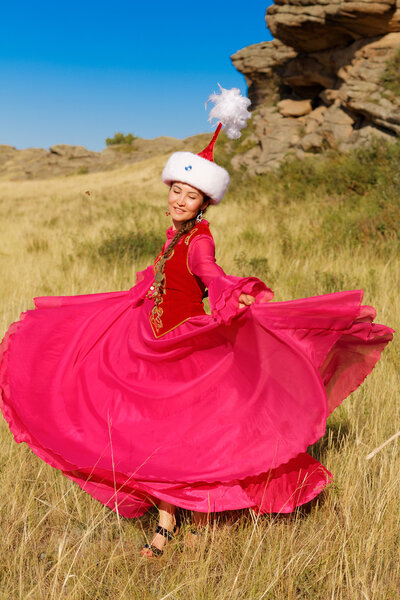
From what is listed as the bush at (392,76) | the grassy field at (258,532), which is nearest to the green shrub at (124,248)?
the grassy field at (258,532)

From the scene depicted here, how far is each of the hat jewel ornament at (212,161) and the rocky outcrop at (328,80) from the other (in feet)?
32.0

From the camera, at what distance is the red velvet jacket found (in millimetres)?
2340

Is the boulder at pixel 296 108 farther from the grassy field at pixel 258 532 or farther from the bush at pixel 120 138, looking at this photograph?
the bush at pixel 120 138

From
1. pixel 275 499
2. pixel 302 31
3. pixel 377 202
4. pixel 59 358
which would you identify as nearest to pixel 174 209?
pixel 59 358

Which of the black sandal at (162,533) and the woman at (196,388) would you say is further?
the black sandal at (162,533)

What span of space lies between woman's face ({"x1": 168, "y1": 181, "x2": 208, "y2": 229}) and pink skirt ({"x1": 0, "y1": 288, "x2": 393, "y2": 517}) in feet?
1.80

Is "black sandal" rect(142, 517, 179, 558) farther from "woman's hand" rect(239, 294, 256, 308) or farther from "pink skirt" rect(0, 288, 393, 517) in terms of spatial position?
"woman's hand" rect(239, 294, 256, 308)

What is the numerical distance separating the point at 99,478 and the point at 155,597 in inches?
19.6

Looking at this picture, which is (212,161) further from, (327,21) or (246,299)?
(327,21)

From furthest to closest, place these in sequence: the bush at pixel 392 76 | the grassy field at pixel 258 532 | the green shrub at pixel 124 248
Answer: the bush at pixel 392 76 → the green shrub at pixel 124 248 → the grassy field at pixel 258 532

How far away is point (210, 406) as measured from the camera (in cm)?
201

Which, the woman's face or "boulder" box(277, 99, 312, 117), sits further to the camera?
"boulder" box(277, 99, 312, 117)

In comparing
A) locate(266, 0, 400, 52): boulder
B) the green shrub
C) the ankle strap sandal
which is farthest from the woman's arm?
locate(266, 0, 400, 52): boulder

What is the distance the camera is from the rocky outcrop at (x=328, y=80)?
42.0ft
